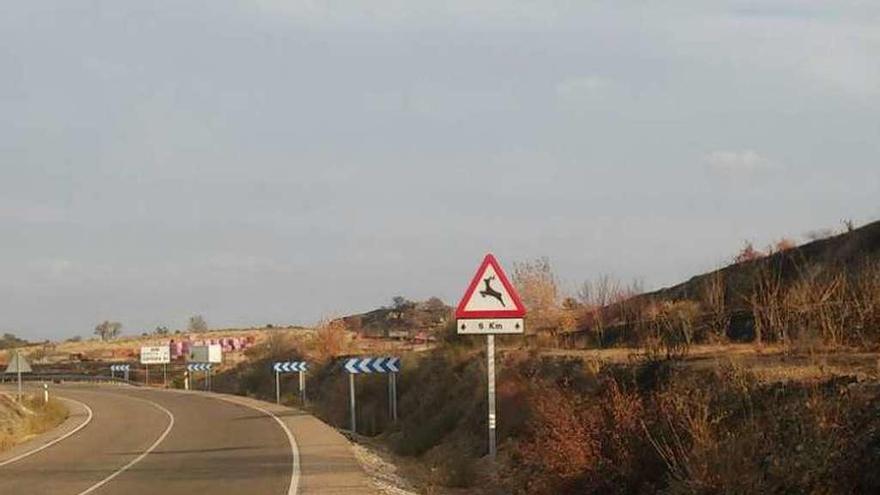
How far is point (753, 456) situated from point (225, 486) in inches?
424

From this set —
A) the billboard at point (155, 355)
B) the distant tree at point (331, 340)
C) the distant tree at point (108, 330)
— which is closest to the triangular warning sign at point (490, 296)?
the distant tree at point (331, 340)

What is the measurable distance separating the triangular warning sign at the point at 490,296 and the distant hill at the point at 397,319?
64570 mm

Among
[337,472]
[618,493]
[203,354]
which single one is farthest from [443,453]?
[203,354]

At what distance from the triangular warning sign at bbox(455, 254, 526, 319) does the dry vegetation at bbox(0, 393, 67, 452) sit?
69.5 ft

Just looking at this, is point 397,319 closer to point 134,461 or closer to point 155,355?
point 155,355

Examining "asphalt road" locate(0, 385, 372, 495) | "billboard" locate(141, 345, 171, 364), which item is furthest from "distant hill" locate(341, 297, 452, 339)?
"asphalt road" locate(0, 385, 372, 495)

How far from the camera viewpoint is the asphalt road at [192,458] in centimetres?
1886

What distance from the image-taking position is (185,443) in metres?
29.7

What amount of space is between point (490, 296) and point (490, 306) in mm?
152

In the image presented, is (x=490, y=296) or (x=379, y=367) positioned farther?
(x=379, y=367)

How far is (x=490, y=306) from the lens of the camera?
48.9 feet

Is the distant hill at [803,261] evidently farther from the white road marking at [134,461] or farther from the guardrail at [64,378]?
the guardrail at [64,378]

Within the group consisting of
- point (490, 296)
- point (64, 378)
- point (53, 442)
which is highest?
point (490, 296)

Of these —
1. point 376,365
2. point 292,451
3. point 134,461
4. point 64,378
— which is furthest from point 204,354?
point 292,451
